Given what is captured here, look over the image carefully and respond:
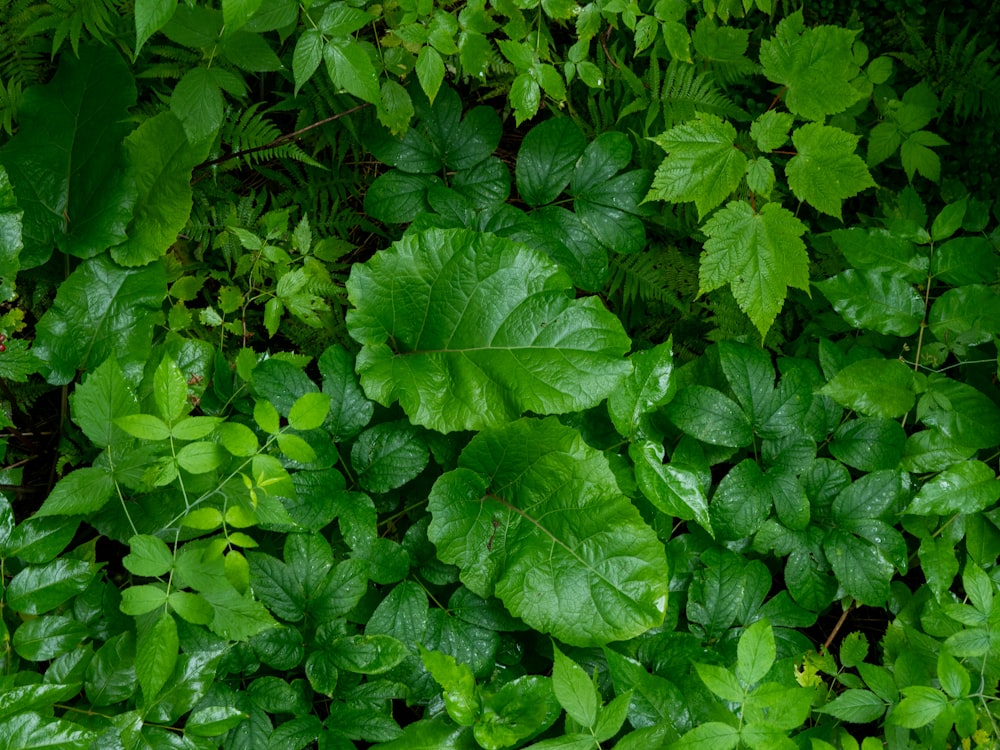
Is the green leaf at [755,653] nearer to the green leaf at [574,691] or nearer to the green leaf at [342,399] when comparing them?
the green leaf at [574,691]

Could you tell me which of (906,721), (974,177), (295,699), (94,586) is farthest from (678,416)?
(94,586)

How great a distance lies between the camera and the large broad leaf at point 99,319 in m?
2.32

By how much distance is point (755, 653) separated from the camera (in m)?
1.98

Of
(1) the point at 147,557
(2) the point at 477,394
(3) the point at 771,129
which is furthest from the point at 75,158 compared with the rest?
(3) the point at 771,129

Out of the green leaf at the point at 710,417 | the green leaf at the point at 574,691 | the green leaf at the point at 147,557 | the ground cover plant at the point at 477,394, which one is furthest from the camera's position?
the green leaf at the point at 710,417

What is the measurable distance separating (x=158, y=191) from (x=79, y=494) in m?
0.95

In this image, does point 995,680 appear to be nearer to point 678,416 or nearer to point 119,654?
point 678,416

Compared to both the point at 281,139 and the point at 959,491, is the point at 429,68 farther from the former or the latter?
the point at 959,491

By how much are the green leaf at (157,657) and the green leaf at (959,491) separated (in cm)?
211

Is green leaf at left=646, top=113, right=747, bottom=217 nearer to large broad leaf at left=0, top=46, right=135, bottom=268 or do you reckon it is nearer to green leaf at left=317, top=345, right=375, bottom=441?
green leaf at left=317, top=345, right=375, bottom=441

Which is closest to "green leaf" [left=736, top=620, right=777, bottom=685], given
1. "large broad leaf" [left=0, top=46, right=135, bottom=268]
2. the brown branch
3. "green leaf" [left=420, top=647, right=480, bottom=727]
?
"green leaf" [left=420, top=647, right=480, bottom=727]

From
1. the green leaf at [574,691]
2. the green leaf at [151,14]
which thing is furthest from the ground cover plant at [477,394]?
the green leaf at [151,14]

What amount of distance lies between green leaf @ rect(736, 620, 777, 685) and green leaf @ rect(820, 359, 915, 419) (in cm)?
84

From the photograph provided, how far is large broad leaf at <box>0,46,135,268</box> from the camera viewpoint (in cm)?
235
